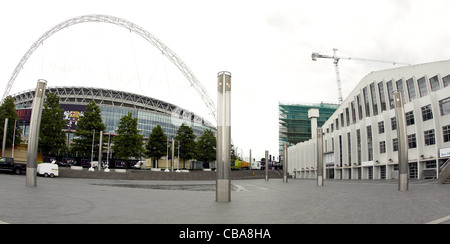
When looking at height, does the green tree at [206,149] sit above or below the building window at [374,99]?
below

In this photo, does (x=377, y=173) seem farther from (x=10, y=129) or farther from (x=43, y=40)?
(x=43, y=40)

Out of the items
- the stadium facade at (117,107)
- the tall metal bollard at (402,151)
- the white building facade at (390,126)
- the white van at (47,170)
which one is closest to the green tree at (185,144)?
the white building facade at (390,126)

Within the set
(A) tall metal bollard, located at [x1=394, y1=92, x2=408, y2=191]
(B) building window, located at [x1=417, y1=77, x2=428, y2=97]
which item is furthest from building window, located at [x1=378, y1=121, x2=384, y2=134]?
(A) tall metal bollard, located at [x1=394, y1=92, x2=408, y2=191]

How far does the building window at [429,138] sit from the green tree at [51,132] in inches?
2105

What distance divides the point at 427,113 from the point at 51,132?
178ft

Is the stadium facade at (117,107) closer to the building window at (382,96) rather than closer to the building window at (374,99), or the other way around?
the building window at (374,99)

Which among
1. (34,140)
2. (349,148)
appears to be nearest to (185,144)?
(349,148)

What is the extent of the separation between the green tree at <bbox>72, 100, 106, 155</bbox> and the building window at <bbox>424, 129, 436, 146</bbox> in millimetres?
50050

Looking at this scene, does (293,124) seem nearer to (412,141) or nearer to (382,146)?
(382,146)

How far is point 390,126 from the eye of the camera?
48.8m

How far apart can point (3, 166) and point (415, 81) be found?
58.4 m

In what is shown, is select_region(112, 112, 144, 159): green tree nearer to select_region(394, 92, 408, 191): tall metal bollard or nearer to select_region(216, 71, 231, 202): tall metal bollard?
select_region(394, 92, 408, 191): tall metal bollard

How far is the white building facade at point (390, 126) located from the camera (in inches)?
1535
